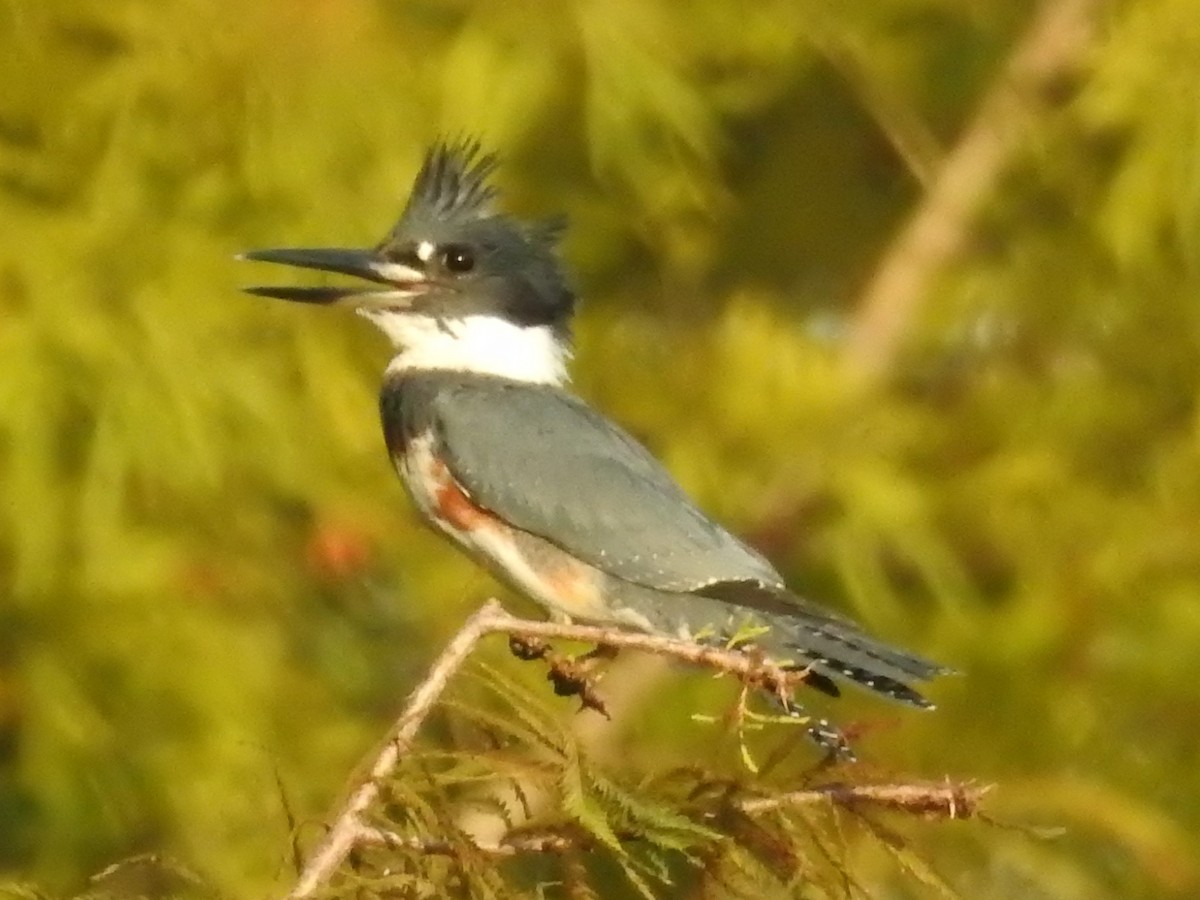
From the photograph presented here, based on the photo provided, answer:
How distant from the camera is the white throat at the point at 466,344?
87.9 inches

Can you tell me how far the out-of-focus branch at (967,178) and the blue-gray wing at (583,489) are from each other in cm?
137

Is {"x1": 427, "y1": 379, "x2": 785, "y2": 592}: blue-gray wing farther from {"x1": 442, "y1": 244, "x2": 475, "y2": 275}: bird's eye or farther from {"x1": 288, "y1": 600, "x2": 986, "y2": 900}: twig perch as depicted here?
{"x1": 288, "y1": 600, "x2": 986, "y2": 900}: twig perch

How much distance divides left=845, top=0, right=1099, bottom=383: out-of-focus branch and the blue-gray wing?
1.37 metres

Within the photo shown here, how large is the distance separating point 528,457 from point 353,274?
0.31 m

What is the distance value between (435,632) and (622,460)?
125 centimetres

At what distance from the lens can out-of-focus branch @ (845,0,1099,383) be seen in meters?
3.42

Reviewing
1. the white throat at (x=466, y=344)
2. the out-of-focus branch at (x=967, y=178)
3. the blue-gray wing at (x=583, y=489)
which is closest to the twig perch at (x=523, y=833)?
the blue-gray wing at (x=583, y=489)

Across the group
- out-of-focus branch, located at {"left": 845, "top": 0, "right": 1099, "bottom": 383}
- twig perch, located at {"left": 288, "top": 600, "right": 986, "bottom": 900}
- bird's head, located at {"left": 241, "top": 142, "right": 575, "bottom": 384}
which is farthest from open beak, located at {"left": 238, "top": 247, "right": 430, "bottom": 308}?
out-of-focus branch, located at {"left": 845, "top": 0, "right": 1099, "bottom": 383}

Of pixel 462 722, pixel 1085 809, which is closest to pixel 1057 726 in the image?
pixel 1085 809

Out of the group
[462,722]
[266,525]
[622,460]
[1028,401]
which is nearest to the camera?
[462,722]

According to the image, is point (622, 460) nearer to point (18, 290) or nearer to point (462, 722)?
point (462, 722)

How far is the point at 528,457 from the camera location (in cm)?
202

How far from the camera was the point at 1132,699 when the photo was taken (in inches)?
126

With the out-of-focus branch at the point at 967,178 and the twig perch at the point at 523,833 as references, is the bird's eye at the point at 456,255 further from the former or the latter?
the out-of-focus branch at the point at 967,178
